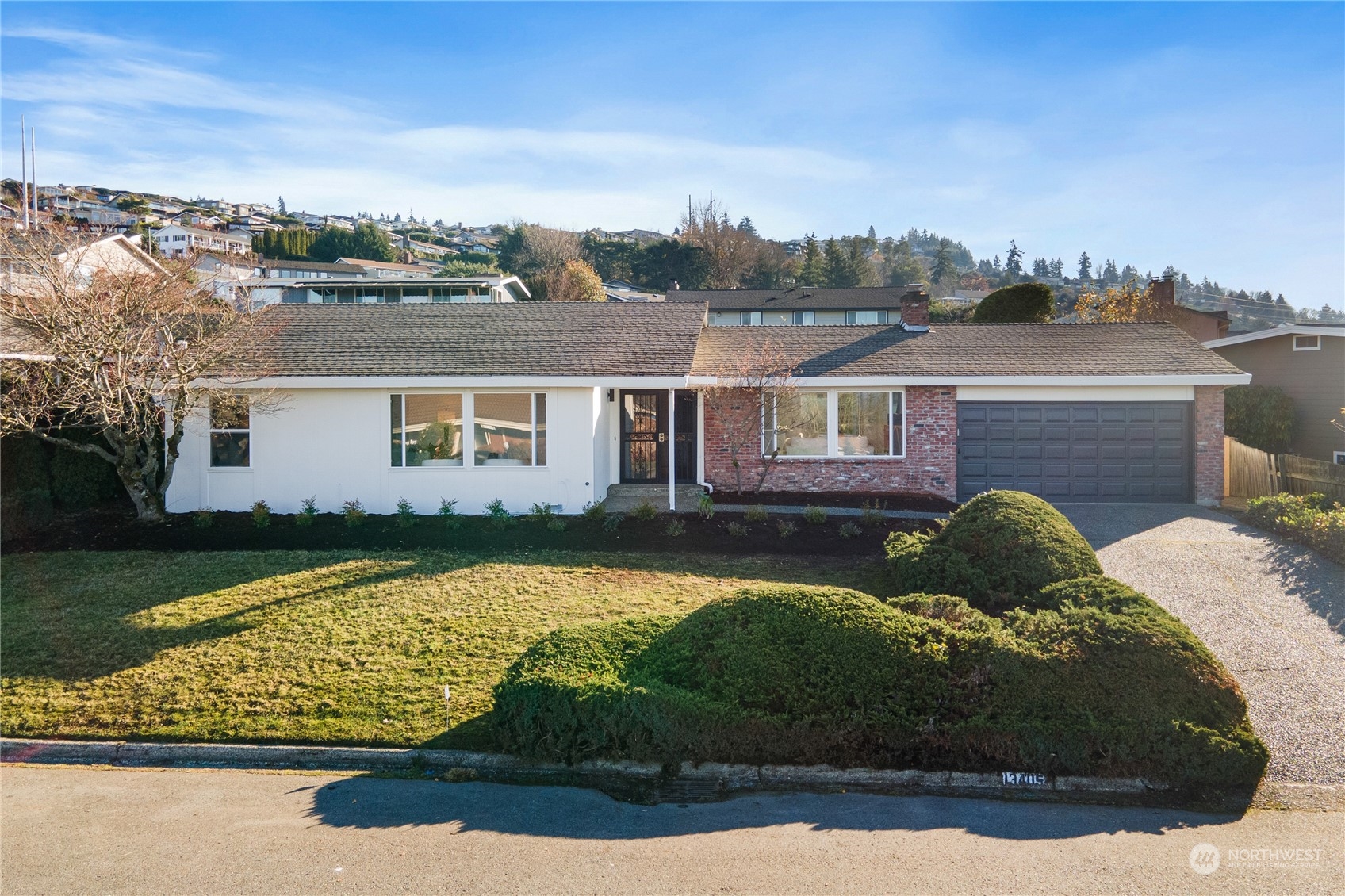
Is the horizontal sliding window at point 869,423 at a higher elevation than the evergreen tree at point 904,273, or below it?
below

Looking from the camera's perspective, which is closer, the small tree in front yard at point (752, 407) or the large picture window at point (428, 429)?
the large picture window at point (428, 429)

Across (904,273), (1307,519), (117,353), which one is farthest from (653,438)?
(904,273)

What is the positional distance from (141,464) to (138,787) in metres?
9.74

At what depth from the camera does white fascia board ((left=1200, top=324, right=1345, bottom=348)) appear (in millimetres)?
19234

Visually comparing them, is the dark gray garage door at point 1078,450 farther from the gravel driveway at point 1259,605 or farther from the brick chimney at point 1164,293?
the brick chimney at point 1164,293

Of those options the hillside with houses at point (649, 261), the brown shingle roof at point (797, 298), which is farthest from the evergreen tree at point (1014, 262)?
the brown shingle roof at point (797, 298)

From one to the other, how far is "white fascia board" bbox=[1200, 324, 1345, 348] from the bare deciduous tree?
73.8 feet

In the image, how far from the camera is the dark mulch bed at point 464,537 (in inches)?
500

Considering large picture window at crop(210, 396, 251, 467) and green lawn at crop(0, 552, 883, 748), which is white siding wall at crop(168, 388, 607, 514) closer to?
large picture window at crop(210, 396, 251, 467)

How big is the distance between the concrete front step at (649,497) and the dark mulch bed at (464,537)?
78 cm

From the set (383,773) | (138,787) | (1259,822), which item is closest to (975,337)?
(1259,822)

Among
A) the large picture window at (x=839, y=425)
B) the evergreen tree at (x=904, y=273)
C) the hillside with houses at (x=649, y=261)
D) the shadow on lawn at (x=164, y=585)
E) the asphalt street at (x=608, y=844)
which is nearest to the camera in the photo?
the asphalt street at (x=608, y=844)

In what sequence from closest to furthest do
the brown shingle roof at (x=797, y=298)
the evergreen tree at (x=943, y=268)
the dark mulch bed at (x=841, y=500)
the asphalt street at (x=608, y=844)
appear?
the asphalt street at (x=608, y=844) → the dark mulch bed at (x=841, y=500) → the brown shingle roof at (x=797, y=298) → the evergreen tree at (x=943, y=268)

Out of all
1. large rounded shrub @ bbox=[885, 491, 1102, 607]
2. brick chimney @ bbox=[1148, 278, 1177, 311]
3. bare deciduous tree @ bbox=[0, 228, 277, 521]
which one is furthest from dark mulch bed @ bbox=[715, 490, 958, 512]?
brick chimney @ bbox=[1148, 278, 1177, 311]
